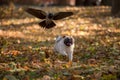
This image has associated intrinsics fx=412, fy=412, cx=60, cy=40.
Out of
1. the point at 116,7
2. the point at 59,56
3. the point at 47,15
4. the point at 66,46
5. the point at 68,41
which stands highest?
the point at 47,15

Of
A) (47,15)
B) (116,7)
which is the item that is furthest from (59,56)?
(116,7)

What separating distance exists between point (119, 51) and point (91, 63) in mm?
1926

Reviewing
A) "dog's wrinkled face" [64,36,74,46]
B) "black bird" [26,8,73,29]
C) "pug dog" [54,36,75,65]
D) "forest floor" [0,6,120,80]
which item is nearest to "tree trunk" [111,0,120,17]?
"forest floor" [0,6,120,80]

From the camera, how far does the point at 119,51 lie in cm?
1133

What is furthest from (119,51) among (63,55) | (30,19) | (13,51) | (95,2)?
(95,2)

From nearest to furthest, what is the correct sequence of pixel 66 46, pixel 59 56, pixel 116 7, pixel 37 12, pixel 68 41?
pixel 68 41, pixel 66 46, pixel 59 56, pixel 37 12, pixel 116 7

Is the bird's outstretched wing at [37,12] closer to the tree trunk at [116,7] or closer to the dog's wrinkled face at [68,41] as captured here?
the dog's wrinkled face at [68,41]

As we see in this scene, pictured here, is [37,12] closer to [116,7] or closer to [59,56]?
[59,56]

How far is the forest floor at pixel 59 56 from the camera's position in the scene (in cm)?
830

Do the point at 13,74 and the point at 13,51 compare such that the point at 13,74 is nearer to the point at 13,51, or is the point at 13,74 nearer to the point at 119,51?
the point at 13,51

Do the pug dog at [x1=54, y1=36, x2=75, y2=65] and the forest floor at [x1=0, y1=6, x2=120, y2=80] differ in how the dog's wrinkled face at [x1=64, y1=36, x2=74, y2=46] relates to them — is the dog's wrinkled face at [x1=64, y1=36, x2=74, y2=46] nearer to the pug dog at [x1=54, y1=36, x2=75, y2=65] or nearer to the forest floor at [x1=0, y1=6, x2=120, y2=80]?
the pug dog at [x1=54, y1=36, x2=75, y2=65]

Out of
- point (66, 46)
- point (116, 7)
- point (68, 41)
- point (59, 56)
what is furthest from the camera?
point (116, 7)

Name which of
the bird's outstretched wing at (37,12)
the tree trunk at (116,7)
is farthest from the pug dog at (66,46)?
the tree trunk at (116,7)

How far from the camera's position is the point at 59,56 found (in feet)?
34.7
